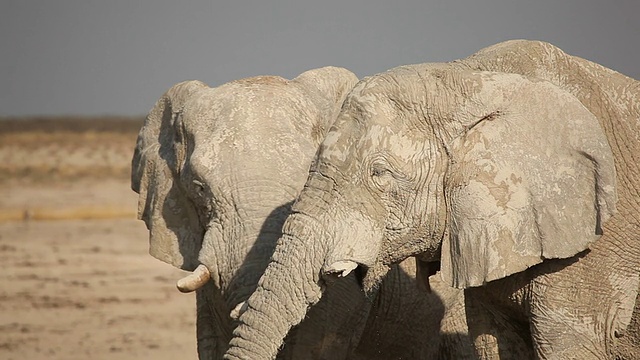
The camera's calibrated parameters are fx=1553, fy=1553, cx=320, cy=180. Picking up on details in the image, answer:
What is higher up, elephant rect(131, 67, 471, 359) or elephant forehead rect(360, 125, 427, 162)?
elephant forehead rect(360, 125, 427, 162)

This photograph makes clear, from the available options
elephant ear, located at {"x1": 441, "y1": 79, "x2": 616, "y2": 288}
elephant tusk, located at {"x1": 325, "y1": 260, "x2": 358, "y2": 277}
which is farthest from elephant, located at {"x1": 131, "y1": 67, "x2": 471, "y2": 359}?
elephant ear, located at {"x1": 441, "y1": 79, "x2": 616, "y2": 288}

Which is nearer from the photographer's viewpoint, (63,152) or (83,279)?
(83,279)

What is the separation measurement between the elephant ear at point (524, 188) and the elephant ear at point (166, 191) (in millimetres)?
2194

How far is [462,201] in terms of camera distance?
522 centimetres

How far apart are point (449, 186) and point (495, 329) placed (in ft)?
2.57

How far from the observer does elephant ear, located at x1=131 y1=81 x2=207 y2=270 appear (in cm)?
728

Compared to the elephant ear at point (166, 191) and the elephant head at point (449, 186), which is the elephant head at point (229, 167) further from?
the elephant head at point (449, 186)

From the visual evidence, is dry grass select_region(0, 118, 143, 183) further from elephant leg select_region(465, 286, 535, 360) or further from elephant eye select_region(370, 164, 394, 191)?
elephant eye select_region(370, 164, 394, 191)

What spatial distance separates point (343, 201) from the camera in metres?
5.18

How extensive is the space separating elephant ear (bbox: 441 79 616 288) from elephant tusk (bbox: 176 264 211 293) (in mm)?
1467

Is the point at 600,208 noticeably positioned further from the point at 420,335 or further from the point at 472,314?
the point at 420,335

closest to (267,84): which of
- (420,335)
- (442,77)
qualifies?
(420,335)

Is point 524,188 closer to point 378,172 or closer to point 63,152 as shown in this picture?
point 378,172

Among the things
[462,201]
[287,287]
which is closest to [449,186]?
→ [462,201]
